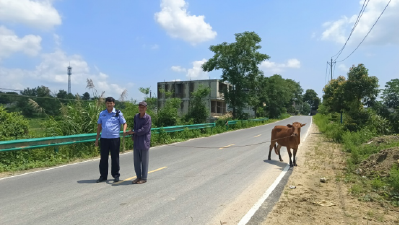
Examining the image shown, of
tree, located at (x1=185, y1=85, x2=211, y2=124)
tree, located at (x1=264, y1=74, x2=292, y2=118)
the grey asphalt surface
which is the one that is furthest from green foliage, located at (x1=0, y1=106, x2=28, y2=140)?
tree, located at (x1=264, y1=74, x2=292, y2=118)

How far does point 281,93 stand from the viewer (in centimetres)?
6097

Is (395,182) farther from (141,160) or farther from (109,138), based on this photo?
(109,138)

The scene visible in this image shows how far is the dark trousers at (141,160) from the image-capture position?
7.18 m

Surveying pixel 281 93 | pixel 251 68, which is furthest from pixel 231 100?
pixel 281 93

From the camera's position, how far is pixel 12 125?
12250 millimetres

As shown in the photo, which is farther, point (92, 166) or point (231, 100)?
point (231, 100)

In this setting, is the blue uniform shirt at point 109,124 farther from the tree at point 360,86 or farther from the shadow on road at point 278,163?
the tree at point 360,86

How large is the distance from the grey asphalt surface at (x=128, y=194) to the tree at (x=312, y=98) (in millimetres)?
129309

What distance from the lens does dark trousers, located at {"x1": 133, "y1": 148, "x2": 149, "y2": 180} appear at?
7.18 metres

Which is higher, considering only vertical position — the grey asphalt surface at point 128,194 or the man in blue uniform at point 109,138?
the man in blue uniform at point 109,138

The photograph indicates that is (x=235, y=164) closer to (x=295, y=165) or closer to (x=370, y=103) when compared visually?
(x=295, y=165)

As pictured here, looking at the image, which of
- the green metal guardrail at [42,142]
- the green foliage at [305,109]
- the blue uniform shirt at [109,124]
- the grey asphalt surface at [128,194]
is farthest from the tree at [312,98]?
the blue uniform shirt at [109,124]

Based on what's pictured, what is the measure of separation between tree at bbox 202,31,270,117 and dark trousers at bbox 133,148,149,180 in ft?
104

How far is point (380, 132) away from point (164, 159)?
14.0 m
